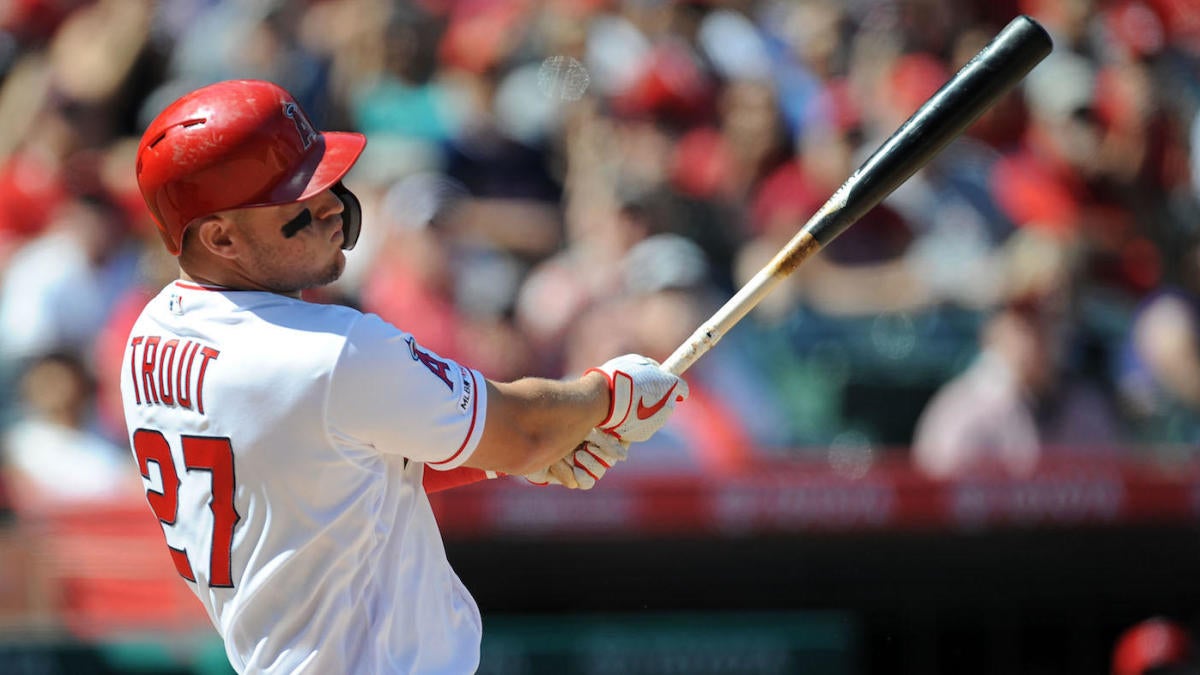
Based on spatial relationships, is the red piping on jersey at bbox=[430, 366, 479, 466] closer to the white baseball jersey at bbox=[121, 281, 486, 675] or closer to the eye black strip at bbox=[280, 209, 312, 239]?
the white baseball jersey at bbox=[121, 281, 486, 675]

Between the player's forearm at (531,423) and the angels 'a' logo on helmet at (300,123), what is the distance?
0.48 meters

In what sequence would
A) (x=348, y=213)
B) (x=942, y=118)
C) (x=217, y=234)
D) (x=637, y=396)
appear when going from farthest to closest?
(x=942, y=118) < (x=637, y=396) < (x=348, y=213) < (x=217, y=234)

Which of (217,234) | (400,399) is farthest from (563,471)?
(217,234)

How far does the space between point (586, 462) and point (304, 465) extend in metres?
0.57

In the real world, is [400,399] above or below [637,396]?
below

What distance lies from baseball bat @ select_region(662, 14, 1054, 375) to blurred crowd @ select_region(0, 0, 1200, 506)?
2.25m

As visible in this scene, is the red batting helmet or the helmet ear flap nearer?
the red batting helmet

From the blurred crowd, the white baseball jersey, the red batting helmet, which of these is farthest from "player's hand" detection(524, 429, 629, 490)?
the blurred crowd

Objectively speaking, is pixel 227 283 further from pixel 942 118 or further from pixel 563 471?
pixel 942 118

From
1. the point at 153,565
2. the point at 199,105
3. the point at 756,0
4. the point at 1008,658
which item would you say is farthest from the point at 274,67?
the point at 199,105

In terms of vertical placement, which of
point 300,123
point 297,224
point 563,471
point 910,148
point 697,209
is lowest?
point 563,471

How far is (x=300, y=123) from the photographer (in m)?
2.39

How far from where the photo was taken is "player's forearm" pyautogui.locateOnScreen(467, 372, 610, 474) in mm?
2357

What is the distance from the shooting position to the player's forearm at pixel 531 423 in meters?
2.36
